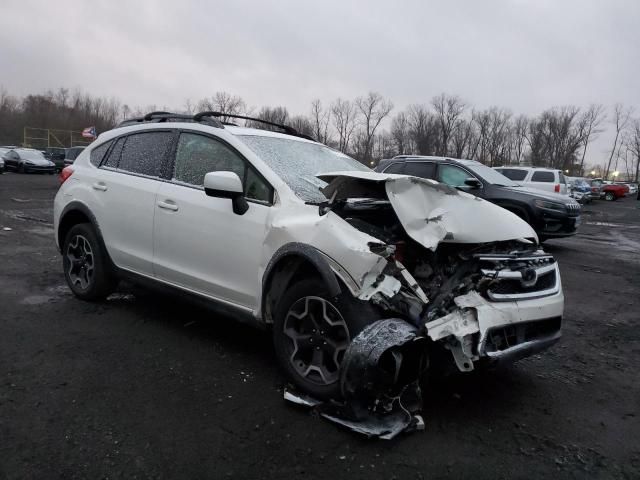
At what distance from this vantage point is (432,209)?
311 centimetres

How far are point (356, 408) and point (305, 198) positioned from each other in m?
1.41

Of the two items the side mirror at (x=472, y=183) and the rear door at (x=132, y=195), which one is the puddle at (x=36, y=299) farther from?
the side mirror at (x=472, y=183)

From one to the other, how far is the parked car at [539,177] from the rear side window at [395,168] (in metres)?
6.52

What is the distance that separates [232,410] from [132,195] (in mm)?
2237

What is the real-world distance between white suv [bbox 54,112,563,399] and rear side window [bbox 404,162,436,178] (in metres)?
6.18

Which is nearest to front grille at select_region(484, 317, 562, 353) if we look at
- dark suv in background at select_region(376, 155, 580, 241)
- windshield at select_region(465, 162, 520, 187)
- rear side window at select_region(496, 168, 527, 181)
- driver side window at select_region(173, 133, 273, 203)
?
driver side window at select_region(173, 133, 273, 203)

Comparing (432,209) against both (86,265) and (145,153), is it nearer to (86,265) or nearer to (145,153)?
(145,153)

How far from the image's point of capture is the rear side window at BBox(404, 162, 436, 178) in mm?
10062

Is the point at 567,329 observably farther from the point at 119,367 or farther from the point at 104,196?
the point at 104,196

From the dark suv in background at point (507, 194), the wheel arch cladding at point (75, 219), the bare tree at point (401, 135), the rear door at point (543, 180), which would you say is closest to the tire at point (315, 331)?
the wheel arch cladding at point (75, 219)

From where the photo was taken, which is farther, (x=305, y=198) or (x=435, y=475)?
(x=305, y=198)

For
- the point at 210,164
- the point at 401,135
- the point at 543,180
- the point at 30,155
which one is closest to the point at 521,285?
the point at 210,164

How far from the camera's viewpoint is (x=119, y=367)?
341 cm

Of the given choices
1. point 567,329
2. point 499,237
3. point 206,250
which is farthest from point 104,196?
point 567,329
